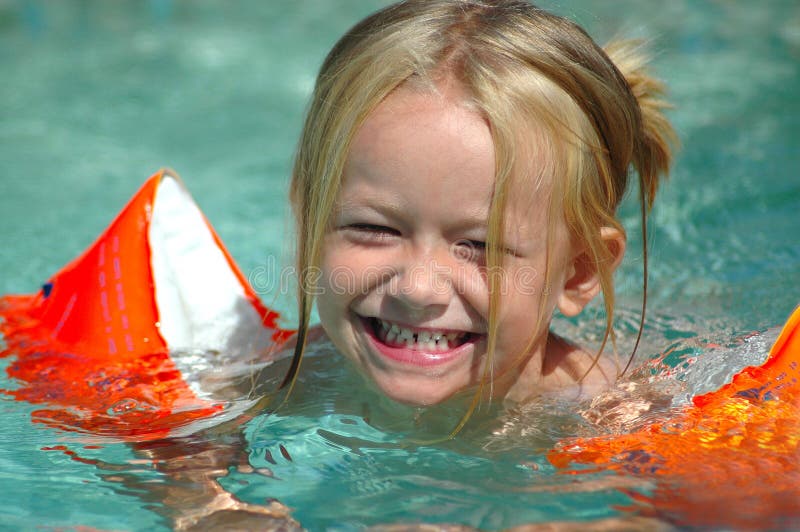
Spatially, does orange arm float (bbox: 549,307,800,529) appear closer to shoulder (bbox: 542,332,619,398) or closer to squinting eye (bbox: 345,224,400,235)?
shoulder (bbox: 542,332,619,398)

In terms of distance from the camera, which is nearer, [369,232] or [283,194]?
[369,232]

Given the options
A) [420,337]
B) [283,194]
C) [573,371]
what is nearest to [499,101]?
[420,337]

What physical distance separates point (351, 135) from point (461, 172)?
11.0 inches

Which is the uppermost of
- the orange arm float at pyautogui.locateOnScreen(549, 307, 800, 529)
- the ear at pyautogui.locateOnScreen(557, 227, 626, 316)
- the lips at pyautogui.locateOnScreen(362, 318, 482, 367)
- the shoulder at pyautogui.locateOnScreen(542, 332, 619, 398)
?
the ear at pyautogui.locateOnScreen(557, 227, 626, 316)

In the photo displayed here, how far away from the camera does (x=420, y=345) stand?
86.9 inches

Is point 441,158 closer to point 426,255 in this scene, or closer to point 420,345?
point 426,255

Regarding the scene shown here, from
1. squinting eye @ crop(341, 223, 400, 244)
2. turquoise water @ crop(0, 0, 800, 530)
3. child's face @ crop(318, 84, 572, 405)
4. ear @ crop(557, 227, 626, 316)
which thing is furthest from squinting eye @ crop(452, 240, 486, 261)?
turquoise water @ crop(0, 0, 800, 530)

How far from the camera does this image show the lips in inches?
86.6

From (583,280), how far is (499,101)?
0.59m

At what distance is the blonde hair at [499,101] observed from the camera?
209cm

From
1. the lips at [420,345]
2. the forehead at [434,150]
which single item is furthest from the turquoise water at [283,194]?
the forehead at [434,150]

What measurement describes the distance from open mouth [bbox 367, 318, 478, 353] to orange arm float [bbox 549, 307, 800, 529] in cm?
35

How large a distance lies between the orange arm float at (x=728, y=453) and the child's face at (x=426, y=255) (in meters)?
0.33

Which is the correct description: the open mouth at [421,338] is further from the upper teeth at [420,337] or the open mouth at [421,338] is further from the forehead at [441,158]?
the forehead at [441,158]
